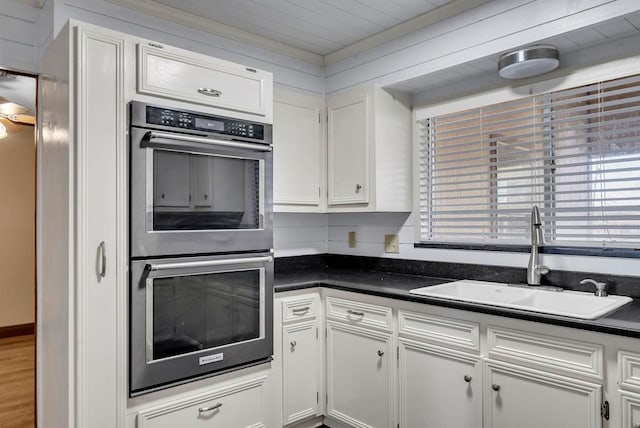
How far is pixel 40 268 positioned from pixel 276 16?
184 cm

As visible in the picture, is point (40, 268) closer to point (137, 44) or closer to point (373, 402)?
point (137, 44)

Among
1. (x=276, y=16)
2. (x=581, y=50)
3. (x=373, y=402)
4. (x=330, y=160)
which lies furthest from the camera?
(x=330, y=160)

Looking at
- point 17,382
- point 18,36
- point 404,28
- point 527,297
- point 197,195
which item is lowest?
point 17,382

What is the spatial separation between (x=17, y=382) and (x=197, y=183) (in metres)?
2.80

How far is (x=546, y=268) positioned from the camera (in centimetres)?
217

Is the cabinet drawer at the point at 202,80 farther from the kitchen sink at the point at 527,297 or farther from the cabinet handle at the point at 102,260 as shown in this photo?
the kitchen sink at the point at 527,297

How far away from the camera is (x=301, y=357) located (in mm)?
2484

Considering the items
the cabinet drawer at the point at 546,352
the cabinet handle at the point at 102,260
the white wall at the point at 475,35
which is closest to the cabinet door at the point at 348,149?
the white wall at the point at 475,35

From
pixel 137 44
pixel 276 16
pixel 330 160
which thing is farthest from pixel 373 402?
pixel 276 16

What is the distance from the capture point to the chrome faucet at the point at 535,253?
6.99 ft

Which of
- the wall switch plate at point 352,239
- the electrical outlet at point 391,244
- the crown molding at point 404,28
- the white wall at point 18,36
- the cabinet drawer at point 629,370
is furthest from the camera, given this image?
the wall switch plate at point 352,239

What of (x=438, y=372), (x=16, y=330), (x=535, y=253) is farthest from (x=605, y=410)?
(x=16, y=330)

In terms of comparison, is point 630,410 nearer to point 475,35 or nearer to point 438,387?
point 438,387

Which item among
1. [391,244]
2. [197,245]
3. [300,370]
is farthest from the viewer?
[391,244]
